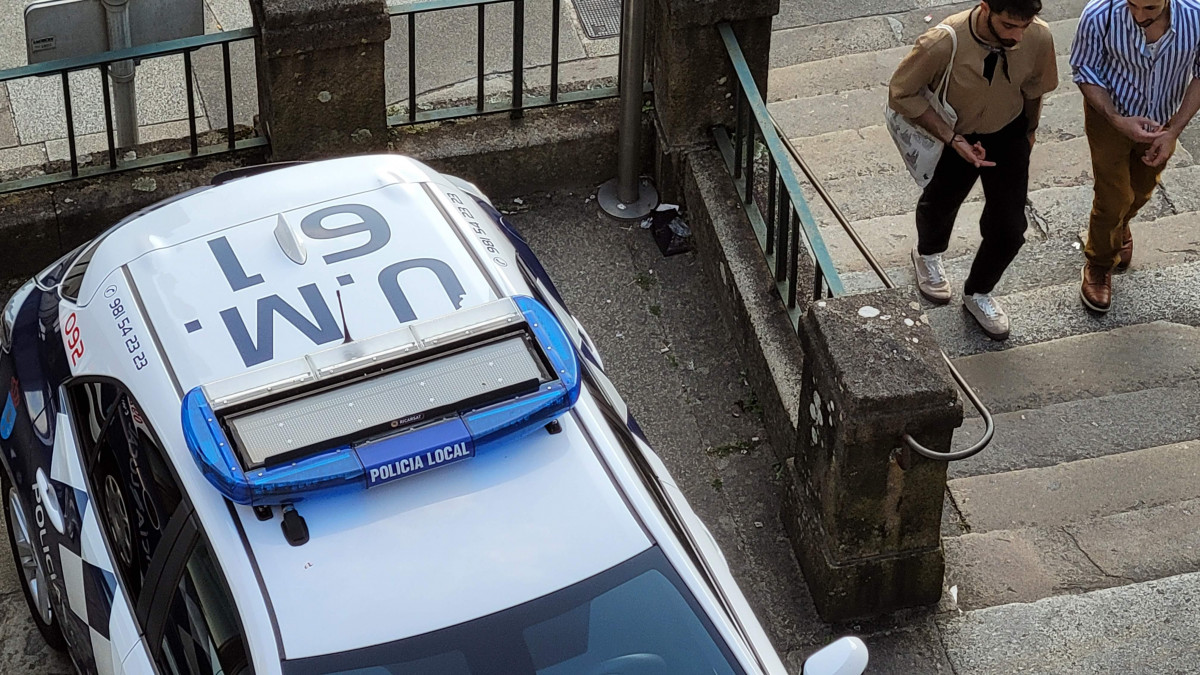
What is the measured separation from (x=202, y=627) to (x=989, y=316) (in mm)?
4321

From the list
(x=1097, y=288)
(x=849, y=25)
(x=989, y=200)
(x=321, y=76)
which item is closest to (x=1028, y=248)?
(x=1097, y=288)

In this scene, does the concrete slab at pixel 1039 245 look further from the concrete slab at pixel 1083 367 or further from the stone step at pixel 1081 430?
the stone step at pixel 1081 430

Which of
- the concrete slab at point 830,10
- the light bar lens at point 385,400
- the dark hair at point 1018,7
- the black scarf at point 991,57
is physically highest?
the dark hair at point 1018,7

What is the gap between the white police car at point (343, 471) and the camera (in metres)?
4.10

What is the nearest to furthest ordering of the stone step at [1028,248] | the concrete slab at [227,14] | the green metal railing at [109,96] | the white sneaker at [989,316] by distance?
the green metal railing at [109,96] < the white sneaker at [989,316] < the stone step at [1028,248] < the concrete slab at [227,14]

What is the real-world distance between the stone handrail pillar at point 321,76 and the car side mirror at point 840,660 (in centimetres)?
372

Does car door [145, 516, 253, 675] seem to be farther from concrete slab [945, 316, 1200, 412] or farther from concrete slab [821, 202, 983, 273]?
concrete slab [821, 202, 983, 273]

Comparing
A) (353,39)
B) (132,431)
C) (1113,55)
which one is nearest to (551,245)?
(353,39)

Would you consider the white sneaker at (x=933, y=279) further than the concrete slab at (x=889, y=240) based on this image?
No

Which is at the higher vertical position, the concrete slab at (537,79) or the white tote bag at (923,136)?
the white tote bag at (923,136)

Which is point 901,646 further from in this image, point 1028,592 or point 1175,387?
point 1175,387

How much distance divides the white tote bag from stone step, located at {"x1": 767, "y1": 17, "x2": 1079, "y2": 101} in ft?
9.44

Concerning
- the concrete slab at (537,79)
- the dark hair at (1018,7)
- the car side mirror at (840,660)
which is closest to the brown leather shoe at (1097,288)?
the dark hair at (1018,7)

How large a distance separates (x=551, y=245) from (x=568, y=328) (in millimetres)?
2230
